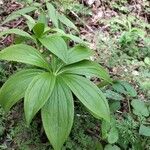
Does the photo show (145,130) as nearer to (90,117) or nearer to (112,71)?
(90,117)

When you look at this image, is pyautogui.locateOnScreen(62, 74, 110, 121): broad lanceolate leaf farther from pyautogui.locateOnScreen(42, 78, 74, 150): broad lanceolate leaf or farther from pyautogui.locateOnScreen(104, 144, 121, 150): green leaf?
pyautogui.locateOnScreen(104, 144, 121, 150): green leaf

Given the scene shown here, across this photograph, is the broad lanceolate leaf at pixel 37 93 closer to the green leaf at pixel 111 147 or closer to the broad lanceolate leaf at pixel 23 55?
the broad lanceolate leaf at pixel 23 55

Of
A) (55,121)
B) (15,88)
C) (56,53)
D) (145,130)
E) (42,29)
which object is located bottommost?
(145,130)

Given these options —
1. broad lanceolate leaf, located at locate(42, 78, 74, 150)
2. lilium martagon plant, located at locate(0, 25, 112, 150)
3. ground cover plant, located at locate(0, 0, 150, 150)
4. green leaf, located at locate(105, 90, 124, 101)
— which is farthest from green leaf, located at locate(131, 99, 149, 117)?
broad lanceolate leaf, located at locate(42, 78, 74, 150)

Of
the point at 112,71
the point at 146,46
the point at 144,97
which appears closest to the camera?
the point at 144,97

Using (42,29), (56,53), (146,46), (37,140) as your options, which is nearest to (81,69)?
(56,53)
